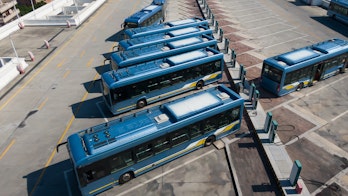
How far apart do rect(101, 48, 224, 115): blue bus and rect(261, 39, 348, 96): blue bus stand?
4573 millimetres

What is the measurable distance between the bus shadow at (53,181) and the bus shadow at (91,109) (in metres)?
5.15

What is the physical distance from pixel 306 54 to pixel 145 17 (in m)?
20.3

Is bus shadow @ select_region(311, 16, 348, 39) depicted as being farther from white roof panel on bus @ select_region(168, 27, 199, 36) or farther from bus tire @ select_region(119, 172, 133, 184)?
bus tire @ select_region(119, 172, 133, 184)

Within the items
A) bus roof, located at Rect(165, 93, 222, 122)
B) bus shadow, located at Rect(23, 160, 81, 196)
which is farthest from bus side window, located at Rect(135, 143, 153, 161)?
bus shadow, located at Rect(23, 160, 81, 196)

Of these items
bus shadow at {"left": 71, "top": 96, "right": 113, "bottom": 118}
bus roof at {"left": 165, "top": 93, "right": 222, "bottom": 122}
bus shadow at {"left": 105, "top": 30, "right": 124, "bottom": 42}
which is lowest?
bus shadow at {"left": 71, "top": 96, "right": 113, "bottom": 118}

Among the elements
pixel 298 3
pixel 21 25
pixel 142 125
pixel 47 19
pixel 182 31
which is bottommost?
pixel 298 3

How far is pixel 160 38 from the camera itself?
27.7m

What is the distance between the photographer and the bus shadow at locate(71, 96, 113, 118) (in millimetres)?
21094

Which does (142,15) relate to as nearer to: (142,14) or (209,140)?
(142,14)

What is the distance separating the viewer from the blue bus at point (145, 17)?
33.2 meters

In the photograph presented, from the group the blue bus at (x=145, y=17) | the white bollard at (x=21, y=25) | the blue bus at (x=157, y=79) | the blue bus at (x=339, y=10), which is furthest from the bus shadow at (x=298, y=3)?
the white bollard at (x=21, y=25)

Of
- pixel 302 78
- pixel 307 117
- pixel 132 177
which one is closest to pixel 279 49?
pixel 302 78

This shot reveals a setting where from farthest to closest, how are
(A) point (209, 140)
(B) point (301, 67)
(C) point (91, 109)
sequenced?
(B) point (301, 67) → (C) point (91, 109) → (A) point (209, 140)

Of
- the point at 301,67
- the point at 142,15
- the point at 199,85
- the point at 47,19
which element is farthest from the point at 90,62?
the point at 301,67
